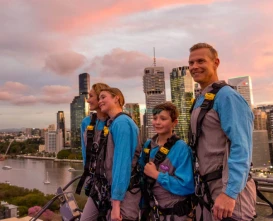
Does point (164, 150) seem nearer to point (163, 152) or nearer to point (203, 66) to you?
point (163, 152)

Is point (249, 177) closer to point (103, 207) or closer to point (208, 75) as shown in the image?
point (208, 75)

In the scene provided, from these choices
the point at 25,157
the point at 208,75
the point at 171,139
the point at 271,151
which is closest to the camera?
the point at 208,75

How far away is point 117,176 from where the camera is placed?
1.98m

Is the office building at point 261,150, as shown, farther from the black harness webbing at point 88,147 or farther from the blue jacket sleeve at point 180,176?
the blue jacket sleeve at point 180,176

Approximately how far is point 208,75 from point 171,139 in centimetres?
56

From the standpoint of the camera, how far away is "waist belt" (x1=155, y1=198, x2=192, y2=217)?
1.96m

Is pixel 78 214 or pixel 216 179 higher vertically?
pixel 216 179

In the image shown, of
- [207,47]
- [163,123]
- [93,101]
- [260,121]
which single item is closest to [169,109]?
[163,123]

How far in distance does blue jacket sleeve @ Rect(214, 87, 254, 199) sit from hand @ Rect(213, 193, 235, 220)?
1.1 inches

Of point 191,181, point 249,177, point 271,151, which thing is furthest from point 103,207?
point 271,151

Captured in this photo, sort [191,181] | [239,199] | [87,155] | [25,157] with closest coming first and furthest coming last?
[239,199]
[191,181]
[87,155]
[25,157]

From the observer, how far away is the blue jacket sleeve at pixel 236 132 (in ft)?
4.77

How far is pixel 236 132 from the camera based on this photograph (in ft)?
4.94

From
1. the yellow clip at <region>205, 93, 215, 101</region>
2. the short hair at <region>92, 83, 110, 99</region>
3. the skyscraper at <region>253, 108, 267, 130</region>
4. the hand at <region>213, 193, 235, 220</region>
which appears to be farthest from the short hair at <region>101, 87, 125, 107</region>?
the skyscraper at <region>253, 108, 267, 130</region>
